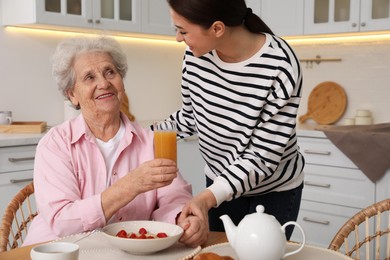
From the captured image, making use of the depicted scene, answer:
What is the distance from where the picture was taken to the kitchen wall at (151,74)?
388 cm

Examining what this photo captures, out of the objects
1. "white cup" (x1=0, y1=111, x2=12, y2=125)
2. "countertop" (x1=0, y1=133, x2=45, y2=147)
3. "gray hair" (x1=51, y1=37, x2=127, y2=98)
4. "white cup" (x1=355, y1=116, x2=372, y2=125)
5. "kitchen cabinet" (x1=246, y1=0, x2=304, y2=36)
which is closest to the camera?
"gray hair" (x1=51, y1=37, x2=127, y2=98)

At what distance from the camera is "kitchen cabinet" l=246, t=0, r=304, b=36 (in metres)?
4.27

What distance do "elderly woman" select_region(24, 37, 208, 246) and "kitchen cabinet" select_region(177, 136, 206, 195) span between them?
7.16 feet

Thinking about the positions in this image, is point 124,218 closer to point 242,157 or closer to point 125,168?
point 125,168

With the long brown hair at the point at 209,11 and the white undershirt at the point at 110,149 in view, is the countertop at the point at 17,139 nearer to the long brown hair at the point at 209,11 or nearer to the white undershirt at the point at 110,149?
the white undershirt at the point at 110,149

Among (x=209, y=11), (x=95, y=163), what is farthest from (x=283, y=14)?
(x=95, y=163)

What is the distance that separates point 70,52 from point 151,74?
112 inches

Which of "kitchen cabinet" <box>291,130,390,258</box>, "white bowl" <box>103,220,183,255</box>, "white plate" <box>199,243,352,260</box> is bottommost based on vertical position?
"kitchen cabinet" <box>291,130,390,258</box>

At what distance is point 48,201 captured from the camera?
1.75 m

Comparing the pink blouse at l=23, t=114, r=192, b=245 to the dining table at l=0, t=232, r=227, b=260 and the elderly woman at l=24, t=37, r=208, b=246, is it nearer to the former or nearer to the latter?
the elderly woman at l=24, t=37, r=208, b=246

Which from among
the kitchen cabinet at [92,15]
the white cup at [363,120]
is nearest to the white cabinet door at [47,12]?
the kitchen cabinet at [92,15]

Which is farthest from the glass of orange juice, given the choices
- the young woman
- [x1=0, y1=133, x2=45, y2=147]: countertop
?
[x1=0, y1=133, x2=45, y2=147]: countertop

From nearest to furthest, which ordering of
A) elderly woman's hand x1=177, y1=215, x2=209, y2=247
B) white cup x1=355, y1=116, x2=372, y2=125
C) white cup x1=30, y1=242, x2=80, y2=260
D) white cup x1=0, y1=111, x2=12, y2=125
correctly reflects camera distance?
white cup x1=30, y1=242, x2=80, y2=260 < elderly woman's hand x1=177, y1=215, x2=209, y2=247 < white cup x1=0, y1=111, x2=12, y2=125 < white cup x1=355, y1=116, x2=372, y2=125

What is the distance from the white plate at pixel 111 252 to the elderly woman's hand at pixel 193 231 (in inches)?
0.8
